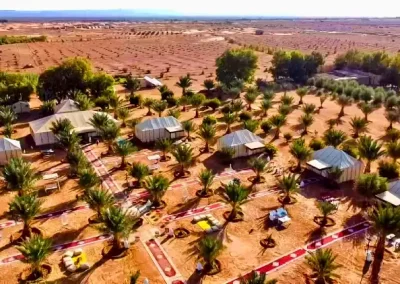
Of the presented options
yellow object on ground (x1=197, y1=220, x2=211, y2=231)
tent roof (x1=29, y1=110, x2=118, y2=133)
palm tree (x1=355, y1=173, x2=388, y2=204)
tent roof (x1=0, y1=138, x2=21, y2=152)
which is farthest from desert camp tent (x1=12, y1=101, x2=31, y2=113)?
palm tree (x1=355, y1=173, x2=388, y2=204)

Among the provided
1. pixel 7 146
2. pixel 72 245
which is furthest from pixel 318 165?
pixel 7 146

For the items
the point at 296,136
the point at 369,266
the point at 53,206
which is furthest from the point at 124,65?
the point at 369,266

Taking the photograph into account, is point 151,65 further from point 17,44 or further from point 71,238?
point 71,238

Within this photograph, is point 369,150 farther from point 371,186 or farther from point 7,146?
point 7,146

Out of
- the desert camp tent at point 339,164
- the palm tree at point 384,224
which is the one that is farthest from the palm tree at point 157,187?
the palm tree at point 384,224

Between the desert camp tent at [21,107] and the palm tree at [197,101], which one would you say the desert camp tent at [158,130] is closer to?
the palm tree at [197,101]

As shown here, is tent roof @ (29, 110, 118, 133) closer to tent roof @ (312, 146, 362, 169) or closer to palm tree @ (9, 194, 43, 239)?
palm tree @ (9, 194, 43, 239)
